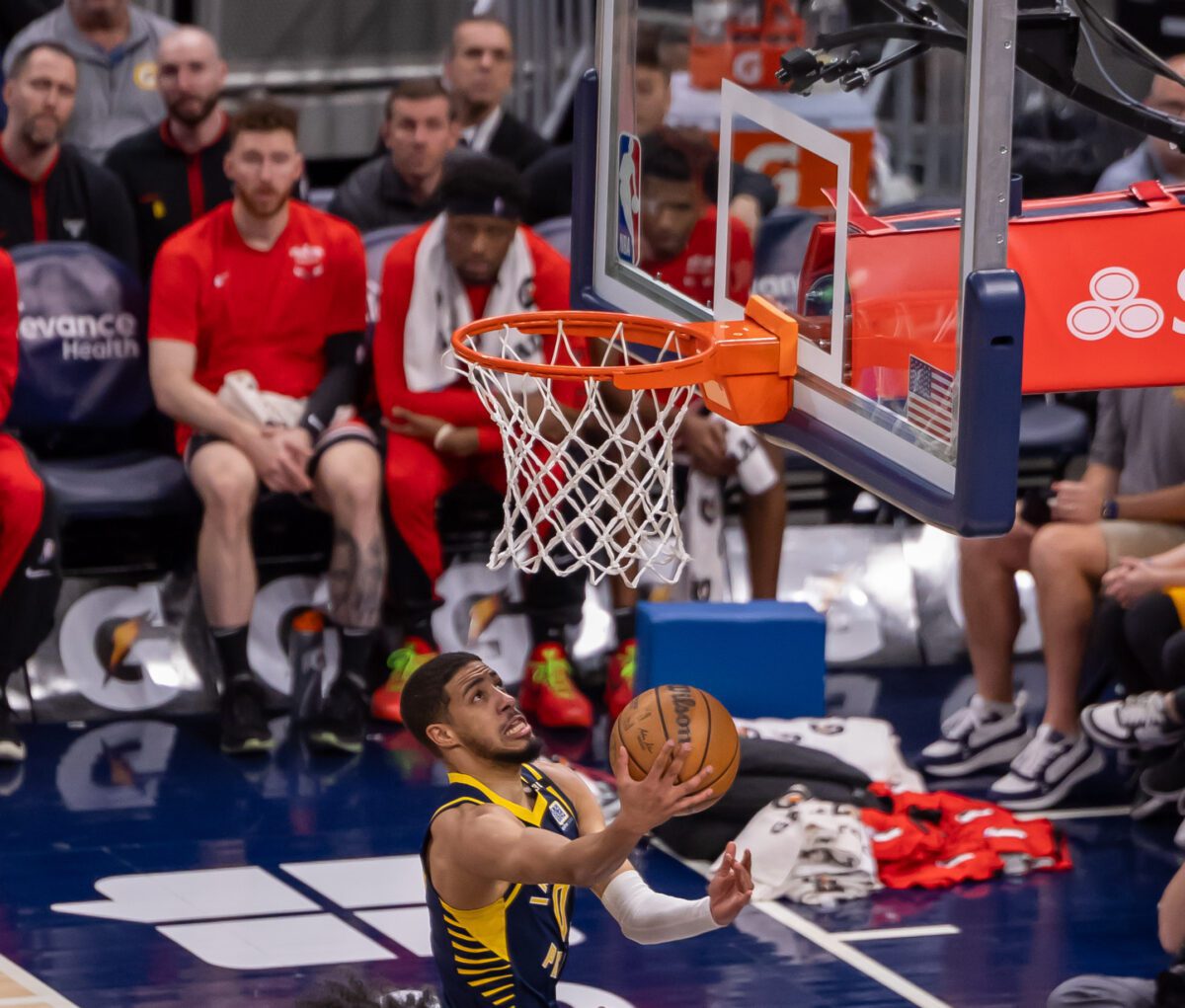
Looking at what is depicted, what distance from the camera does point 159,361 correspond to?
779 centimetres

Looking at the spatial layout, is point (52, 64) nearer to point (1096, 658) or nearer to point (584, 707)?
point (584, 707)

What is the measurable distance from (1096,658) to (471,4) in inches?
250

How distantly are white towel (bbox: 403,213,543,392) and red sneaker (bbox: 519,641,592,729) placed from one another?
3.67 ft

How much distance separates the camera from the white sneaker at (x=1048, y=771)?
7.32 meters

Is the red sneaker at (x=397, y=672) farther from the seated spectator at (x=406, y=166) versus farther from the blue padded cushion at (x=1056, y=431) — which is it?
the blue padded cushion at (x=1056, y=431)

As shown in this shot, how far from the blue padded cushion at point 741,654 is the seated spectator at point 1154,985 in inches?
89.9

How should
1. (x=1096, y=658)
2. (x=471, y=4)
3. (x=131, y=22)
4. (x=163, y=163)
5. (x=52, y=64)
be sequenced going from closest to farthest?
(x=1096, y=658)
(x=52, y=64)
(x=163, y=163)
(x=131, y=22)
(x=471, y=4)

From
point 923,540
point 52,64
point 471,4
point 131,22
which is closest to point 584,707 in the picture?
point 923,540

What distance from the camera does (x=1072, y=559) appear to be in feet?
24.1

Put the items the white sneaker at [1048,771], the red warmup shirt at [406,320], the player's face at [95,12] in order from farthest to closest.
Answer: the player's face at [95,12] → the red warmup shirt at [406,320] → the white sneaker at [1048,771]

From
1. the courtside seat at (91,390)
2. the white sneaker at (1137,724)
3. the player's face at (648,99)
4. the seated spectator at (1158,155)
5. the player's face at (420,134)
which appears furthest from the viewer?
the player's face at (420,134)

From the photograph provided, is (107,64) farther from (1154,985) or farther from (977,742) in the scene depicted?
(1154,985)

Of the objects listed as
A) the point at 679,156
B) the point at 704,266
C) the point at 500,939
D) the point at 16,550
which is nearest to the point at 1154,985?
the point at 500,939

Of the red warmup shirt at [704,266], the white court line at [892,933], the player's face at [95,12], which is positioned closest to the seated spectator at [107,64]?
the player's face at [95,12]
